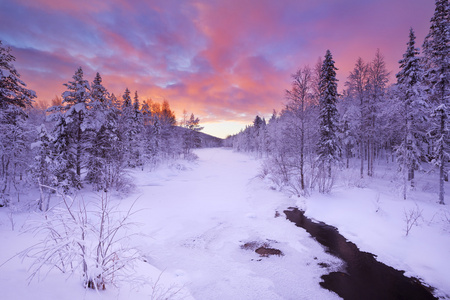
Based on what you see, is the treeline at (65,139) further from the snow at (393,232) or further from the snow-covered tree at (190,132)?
the snow-covered tree at (190,132)

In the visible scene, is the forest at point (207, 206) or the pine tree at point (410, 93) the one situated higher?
the pine tree at point (410, 93)

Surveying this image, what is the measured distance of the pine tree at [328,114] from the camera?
1947cm

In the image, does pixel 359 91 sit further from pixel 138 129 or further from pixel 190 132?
pixel 190 132

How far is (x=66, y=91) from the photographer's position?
42.5ft

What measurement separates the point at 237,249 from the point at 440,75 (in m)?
19.0

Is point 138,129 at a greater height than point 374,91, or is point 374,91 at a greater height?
point 374,91

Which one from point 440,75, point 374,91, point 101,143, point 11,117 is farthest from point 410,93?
point 11,117

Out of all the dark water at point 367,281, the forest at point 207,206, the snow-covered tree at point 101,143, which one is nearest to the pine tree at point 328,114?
the forest at point 207,206

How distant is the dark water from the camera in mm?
4695

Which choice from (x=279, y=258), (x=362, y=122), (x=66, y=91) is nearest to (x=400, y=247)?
(x=279, y=258)

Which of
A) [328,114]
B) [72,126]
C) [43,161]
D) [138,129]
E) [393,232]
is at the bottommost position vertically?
[393,232]

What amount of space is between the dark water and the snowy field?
33cm

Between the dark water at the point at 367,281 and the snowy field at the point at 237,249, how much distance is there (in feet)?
1.08

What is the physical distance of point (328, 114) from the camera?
783 inches
